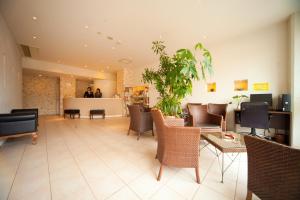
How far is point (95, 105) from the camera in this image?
845 cm

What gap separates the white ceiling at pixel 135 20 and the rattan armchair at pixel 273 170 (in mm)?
3057

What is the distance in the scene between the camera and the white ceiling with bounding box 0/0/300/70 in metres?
3.04

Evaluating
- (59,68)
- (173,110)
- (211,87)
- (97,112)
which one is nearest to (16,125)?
(173,110)

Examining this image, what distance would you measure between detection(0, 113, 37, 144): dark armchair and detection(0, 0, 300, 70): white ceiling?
2.48 meters

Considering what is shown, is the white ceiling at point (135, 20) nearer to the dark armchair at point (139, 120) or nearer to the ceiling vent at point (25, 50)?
the ceiling vent at point (25, 50)

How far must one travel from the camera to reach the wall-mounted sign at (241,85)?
4.59 meters

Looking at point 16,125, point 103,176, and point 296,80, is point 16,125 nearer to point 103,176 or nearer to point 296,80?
point 103,176

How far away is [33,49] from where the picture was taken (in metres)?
5.85

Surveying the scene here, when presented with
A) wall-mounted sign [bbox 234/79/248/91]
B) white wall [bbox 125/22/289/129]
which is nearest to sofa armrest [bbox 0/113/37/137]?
white wall [bbox 125/22/289/129]

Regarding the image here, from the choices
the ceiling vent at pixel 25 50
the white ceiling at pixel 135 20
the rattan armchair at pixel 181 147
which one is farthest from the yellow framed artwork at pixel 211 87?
the ceiling vent at pixel 25 50

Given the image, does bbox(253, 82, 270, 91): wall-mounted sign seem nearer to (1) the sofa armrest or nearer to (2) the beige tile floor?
(2) the beige tile floor

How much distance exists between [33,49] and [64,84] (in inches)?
141

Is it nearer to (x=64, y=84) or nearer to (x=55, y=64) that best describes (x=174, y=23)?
(x=55, y=64)

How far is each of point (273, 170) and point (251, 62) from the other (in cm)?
440
